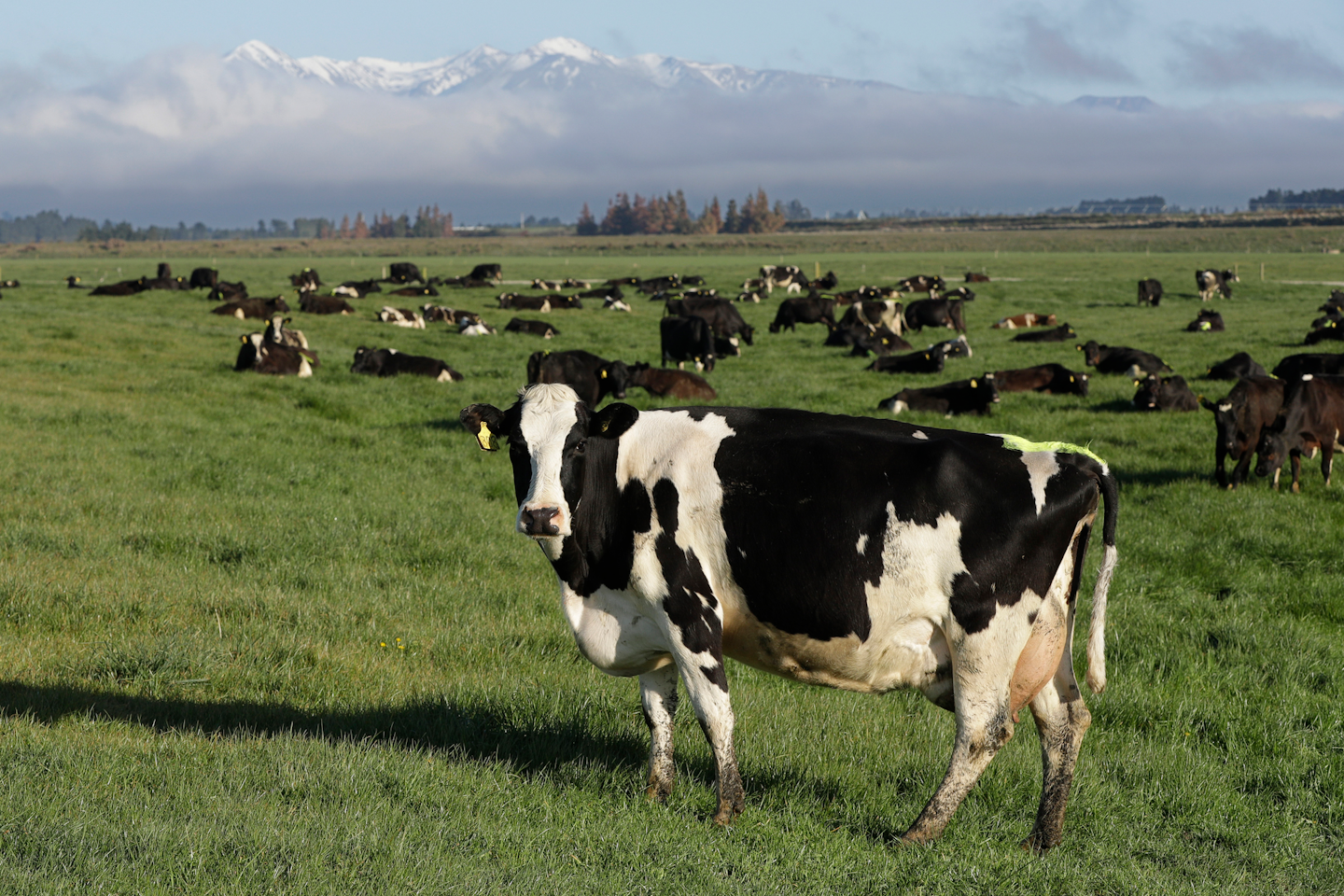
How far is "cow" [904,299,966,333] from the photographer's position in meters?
38.6

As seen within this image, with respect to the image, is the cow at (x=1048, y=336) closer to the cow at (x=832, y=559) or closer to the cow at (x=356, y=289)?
the cow at (x=832, y=559)

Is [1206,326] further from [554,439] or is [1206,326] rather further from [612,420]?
[554,439]

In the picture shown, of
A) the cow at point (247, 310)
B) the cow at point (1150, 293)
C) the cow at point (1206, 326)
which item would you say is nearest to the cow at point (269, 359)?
the cow at point (247, 310)

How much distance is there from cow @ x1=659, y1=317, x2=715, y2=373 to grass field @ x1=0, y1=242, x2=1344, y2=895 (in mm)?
13098

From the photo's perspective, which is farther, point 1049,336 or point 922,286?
point 922,286

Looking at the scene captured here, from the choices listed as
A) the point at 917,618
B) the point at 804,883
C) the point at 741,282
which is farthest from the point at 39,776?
the point at 741,282

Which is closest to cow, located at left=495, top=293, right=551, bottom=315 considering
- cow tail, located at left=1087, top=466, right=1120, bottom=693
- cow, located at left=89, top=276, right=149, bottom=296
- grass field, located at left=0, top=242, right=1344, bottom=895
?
cow, located at left=89, top=276, right=149, bottom=296

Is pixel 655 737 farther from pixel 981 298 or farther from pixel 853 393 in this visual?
pixel 981 298

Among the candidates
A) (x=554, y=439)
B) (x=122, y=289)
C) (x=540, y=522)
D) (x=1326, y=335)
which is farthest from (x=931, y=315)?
(x=540, y=522)

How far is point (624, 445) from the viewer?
545 centimetres

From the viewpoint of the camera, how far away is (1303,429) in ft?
44.5

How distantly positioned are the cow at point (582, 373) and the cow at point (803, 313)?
1900cm

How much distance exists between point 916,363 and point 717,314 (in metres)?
10.3

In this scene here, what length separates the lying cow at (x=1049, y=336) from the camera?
107 feet
